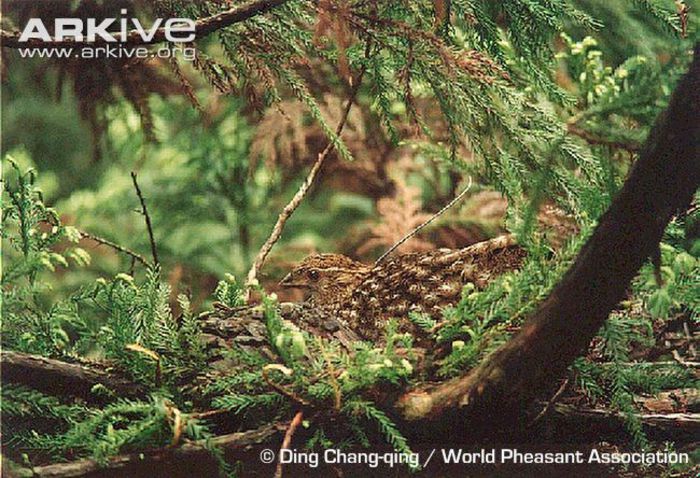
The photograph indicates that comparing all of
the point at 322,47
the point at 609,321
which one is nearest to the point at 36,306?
the point at 322,47

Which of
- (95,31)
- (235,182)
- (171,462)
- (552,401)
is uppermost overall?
(95,31)

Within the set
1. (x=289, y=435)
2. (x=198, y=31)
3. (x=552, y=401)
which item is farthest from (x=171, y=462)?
(x=198, y=31)

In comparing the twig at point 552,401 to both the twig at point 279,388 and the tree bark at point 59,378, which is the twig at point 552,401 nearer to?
the twig at point 279,388

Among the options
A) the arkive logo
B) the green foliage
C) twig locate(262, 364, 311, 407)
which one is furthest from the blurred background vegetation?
twig locate(262, 364, 311, 407)

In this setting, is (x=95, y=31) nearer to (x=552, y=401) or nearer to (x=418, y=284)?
(x=418, y=284)

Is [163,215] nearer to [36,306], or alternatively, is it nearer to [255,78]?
[255,78]

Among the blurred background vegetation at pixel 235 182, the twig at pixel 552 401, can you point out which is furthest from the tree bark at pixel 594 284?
the blurred background vegetation at pixel 235 182
